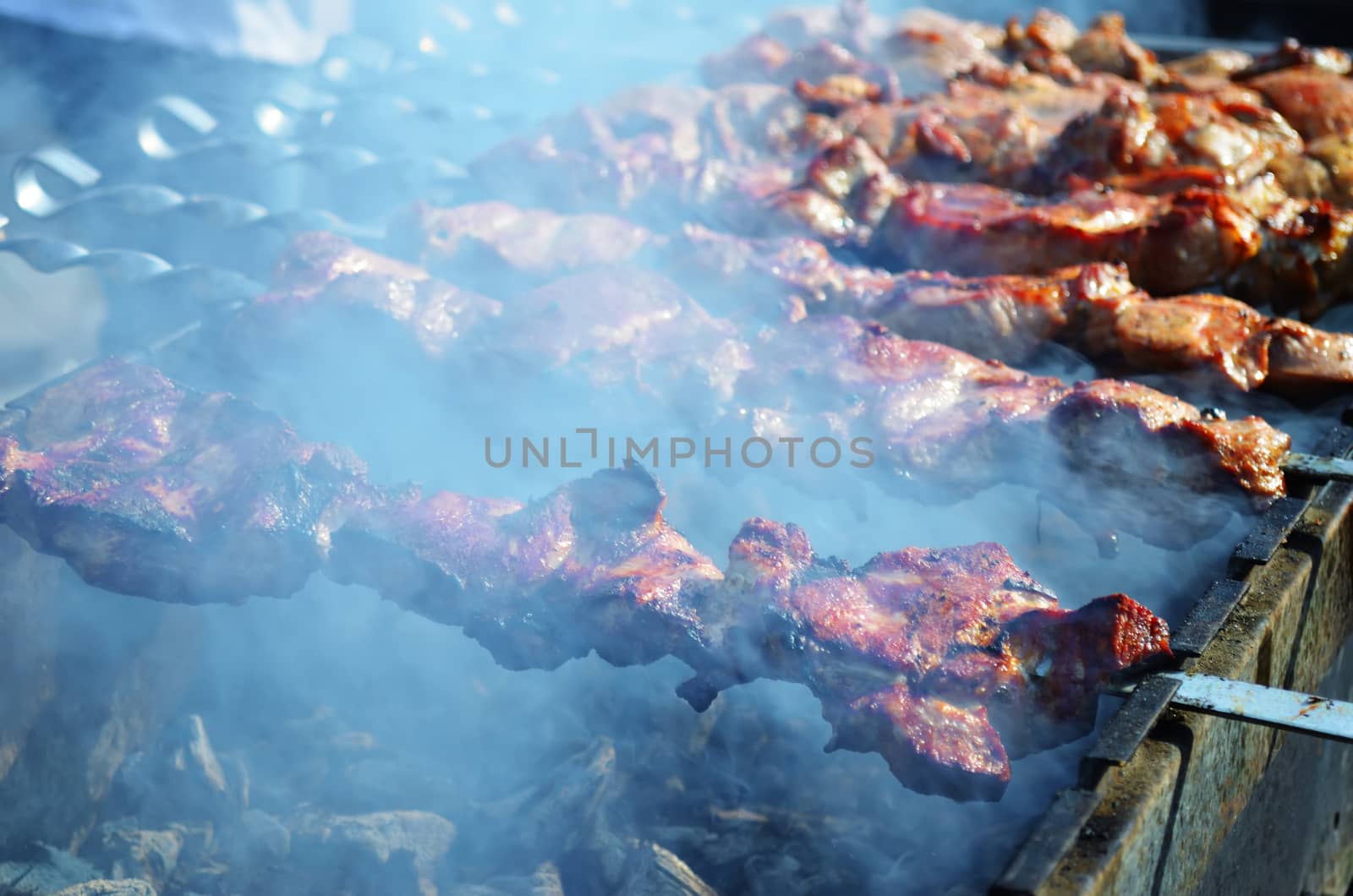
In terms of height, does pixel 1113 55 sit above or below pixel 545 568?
above

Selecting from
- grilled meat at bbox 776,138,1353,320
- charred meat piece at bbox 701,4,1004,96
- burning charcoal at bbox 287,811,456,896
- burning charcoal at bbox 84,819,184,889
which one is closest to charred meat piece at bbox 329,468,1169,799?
burning charcoal at bbox 287,811,456,896

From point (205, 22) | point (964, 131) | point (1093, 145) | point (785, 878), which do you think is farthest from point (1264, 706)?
point (205, 22)

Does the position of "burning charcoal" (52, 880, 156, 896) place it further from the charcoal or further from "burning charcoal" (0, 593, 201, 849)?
the charcoal

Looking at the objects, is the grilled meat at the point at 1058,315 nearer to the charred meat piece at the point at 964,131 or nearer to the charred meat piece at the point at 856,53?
the charred meat piece at the point at 964,131

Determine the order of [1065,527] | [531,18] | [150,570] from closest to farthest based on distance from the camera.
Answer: [150,570]
[1065,527]
[531,18]

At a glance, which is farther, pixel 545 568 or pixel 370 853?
pixel 370 853

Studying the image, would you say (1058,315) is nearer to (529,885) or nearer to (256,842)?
(529,885)

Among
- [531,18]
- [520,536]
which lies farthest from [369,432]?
[531,18]

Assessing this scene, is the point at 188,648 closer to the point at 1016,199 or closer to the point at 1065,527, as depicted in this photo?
the point at 1065,527
